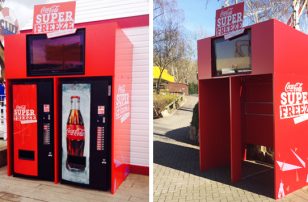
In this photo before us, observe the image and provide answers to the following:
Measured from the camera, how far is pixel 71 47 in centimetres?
510

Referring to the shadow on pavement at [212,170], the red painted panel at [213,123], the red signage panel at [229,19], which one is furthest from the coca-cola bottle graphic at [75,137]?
the red signage panel at [229,19]

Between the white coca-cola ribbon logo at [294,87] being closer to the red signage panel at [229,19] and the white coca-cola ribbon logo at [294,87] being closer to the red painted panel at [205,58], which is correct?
the red signage panel at [229,19]

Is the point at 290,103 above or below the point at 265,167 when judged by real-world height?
above

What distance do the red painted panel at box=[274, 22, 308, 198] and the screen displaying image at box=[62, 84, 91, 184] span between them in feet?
10.5

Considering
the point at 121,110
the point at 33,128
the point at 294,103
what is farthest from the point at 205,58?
the point at 33,128

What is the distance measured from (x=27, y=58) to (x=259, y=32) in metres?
4.28

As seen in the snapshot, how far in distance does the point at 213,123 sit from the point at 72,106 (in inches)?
126

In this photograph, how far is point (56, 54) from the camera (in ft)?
17.2

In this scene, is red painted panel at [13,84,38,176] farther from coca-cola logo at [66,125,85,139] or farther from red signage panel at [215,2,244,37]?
red signage panel at [215,2,244,37]

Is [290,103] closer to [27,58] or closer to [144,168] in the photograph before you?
[144,168]

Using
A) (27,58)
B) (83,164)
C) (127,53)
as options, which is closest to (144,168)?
(83,164)

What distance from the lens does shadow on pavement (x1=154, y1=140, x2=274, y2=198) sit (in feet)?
17.1

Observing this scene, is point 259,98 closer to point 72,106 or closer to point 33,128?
point 72,106

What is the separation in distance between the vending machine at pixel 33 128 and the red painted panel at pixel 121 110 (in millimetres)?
1301
